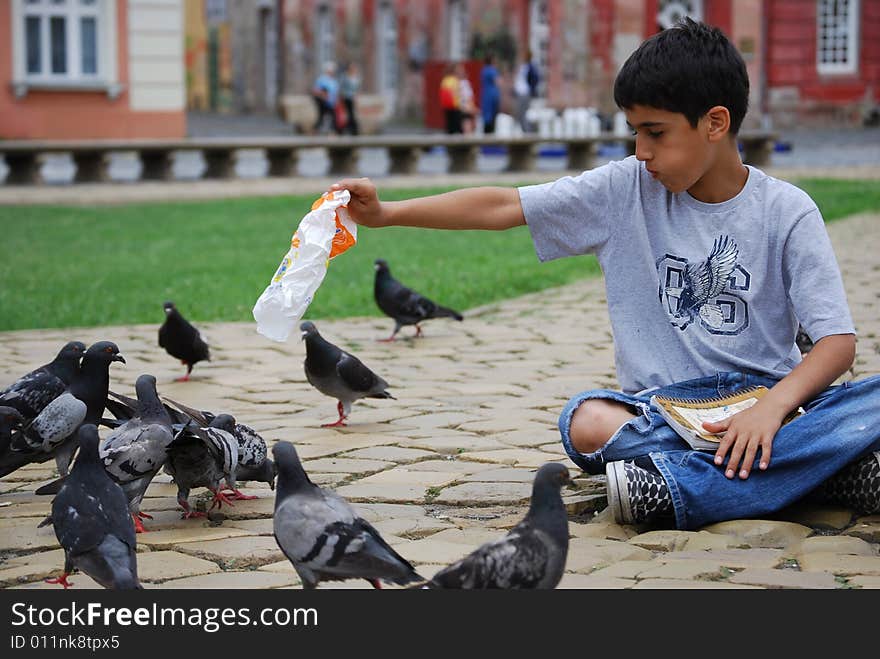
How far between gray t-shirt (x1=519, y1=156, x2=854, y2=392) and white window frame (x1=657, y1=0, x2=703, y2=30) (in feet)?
107

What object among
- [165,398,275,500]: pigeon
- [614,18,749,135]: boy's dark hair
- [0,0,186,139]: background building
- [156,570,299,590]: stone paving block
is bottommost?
[156,570,299,590]: stone paving block

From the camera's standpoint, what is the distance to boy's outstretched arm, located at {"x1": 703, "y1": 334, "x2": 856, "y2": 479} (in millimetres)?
4148

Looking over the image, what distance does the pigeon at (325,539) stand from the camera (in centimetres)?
351

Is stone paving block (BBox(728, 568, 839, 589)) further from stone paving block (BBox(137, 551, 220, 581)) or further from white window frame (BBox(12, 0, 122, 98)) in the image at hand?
white window frame (BBox(12, 0, 122, 98))

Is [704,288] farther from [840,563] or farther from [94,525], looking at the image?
[94,525]

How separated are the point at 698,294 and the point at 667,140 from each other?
0.54 metres

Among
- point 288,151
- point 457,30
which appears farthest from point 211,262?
point 457,30

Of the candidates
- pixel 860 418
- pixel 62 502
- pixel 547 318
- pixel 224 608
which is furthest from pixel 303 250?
pixel 547 318

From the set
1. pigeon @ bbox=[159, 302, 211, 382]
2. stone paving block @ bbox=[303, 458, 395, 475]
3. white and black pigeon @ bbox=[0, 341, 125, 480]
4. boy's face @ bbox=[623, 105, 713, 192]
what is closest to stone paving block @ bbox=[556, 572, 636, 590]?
boy's face @ bbox=[623, 105, 713, 192]

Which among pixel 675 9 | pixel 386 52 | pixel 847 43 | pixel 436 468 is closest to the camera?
pixel 436 468

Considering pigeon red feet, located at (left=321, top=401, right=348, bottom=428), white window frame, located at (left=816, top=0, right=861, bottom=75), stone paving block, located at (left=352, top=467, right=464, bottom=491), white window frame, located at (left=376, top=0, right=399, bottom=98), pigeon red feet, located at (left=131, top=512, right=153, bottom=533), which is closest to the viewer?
pigeon red feet, located at (left=131, top=512, right=153, bottom=533)

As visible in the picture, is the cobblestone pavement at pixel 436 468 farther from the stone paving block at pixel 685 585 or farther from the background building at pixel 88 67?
the background building at pixel 88 67

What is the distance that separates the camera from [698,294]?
4.49 meters

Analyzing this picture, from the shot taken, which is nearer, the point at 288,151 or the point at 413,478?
the point at 413,478
